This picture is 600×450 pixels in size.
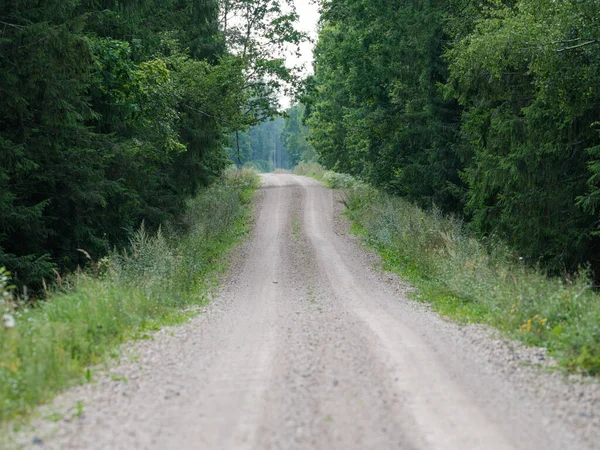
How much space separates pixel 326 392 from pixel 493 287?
621 centimetres

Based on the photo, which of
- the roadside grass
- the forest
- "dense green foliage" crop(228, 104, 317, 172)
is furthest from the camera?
"dense green foliage" crop(228, 104, 317, 172)

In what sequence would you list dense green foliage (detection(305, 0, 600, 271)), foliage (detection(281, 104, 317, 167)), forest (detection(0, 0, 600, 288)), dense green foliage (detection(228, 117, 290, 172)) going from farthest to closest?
dense green foliage (detection(228, 117, 290, 172)) < foliage (detection(281, 104, 317, 167)) < dense green foliage (detection(305, 0, 600, 271)) < forest (detection(0, 0, 600, 288))

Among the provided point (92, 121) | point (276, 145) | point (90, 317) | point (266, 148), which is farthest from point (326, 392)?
point (276, 145)

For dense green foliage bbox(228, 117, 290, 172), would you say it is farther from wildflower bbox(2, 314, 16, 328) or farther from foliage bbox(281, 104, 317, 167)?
wildflower bbox(2, 314, 16, 328)

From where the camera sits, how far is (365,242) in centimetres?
2453

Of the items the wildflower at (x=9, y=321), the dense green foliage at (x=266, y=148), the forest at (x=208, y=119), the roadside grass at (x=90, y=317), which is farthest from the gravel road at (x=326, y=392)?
the dense green foliage at (x=266, y=148)

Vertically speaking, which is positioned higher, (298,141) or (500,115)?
(298,141)

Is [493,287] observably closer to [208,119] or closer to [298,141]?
[208,119]

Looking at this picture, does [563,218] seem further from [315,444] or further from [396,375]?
[315,444]

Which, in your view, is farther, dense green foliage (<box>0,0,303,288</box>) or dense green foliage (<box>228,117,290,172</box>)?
dense green foliage (<box>228,117,290,172</box>)

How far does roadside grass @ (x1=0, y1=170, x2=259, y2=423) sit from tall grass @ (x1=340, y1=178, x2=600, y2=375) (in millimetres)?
5351

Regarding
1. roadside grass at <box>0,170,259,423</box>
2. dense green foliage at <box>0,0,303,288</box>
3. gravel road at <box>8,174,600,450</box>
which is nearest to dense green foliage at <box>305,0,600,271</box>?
gravel road at <box>8,174,600,450</box>

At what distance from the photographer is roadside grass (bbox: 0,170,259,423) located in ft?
21.4

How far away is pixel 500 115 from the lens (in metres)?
17.5
